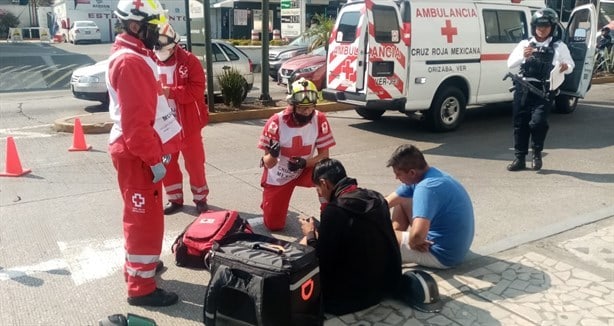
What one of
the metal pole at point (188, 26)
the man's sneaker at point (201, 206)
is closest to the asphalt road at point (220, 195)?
the man's sneaker at point (201, 206)

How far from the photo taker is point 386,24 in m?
8.40

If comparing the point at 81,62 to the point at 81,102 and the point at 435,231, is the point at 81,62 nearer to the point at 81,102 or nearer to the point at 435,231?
the point at 81,102

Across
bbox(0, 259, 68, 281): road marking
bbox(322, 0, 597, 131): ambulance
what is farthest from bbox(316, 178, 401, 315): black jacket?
bbox(322, 0, 597, 131): ambulance

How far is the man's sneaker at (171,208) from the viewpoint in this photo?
5422 millimetres

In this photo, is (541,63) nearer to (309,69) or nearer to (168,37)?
(168,37)

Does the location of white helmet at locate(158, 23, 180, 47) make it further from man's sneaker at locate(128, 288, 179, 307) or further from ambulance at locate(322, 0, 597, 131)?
ambulance at locate(322, 0, 597, 131)

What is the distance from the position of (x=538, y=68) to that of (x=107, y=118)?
7.19 m

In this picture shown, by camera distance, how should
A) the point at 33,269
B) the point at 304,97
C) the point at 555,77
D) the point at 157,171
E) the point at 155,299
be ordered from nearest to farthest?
the point at 157,171
the point at 155,299
the point at 33,269
the point at 304,97
the point at 555,77

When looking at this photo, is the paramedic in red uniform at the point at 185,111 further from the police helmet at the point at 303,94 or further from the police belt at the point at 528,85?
the police belt at the point at 528,85

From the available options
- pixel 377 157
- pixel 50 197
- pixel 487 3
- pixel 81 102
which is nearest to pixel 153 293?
pixel 50 197

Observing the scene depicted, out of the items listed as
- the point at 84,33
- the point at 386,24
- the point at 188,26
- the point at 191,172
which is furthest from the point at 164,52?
the point at 84,33

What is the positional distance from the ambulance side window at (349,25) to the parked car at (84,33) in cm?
3459

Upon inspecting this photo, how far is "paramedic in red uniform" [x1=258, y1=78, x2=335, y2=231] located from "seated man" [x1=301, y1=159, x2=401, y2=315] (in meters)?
1.31

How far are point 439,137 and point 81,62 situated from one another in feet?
67.5
